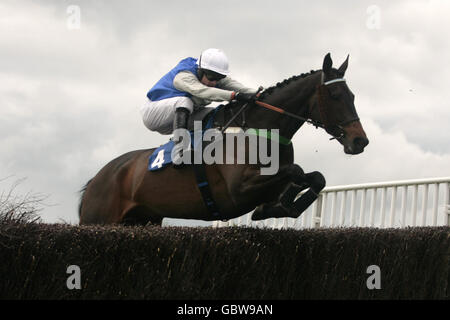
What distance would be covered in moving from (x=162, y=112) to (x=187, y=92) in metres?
0.39

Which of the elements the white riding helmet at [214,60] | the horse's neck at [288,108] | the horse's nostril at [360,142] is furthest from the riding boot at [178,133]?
the horse's nostril at [360,142]

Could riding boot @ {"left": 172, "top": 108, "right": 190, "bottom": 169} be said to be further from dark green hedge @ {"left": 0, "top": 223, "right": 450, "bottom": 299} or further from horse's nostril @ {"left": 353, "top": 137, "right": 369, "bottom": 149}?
horse's nostril @ {"left": 353, "top": 137, "right": 369, "bottom": 149}

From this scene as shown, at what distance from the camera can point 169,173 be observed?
6.95m

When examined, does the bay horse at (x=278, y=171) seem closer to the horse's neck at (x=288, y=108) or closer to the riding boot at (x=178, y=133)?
the horse's neck at (x=288, y=108)

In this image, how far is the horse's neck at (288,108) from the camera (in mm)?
6426

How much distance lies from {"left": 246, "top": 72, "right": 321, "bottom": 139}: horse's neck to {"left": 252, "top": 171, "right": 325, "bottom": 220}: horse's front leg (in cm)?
46

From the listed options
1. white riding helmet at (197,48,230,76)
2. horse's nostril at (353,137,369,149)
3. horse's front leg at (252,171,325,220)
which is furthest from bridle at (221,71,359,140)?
white riding helmet at (197,48,230,76)

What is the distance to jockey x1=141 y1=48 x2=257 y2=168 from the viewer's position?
6.75 meters

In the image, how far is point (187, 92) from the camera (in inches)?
276

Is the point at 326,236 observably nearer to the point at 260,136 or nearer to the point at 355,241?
the point at 355,241

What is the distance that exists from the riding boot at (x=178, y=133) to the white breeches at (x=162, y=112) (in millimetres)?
70

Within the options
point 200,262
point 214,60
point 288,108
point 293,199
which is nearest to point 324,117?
point 288,108
